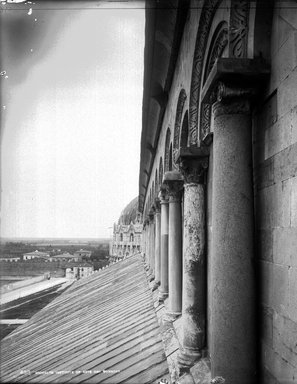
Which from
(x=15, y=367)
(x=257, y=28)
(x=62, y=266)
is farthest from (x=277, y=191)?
(x=62, y=266)

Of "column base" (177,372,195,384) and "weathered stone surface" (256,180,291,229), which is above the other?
"weathered stone surface" (256,180,291,229)

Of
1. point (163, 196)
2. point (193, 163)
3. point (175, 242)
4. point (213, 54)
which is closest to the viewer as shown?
point (213, 54)

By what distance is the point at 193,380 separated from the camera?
417 centimetres

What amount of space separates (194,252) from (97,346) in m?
3.44

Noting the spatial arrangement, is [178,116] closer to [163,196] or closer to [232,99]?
[163,196]

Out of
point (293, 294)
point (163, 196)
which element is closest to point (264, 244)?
point (293, 294)

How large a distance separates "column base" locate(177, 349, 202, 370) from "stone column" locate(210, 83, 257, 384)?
152cm

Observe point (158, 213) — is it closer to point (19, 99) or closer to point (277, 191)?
point (19, 99)

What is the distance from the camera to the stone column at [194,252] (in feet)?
15.7

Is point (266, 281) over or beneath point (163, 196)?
beneath

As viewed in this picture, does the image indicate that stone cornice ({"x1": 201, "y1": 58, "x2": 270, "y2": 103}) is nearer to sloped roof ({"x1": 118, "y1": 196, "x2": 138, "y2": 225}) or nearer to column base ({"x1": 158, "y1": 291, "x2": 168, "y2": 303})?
column base ({"x1": 158, "y1": 291, "x2": 168, "y2": 303})

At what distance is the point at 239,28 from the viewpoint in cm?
327

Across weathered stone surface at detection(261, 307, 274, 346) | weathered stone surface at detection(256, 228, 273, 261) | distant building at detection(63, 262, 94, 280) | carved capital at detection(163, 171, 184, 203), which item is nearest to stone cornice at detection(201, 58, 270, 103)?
weathered stone surface at detection(256, 228, 273, 261)

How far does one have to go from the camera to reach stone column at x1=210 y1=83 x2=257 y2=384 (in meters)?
3.01
